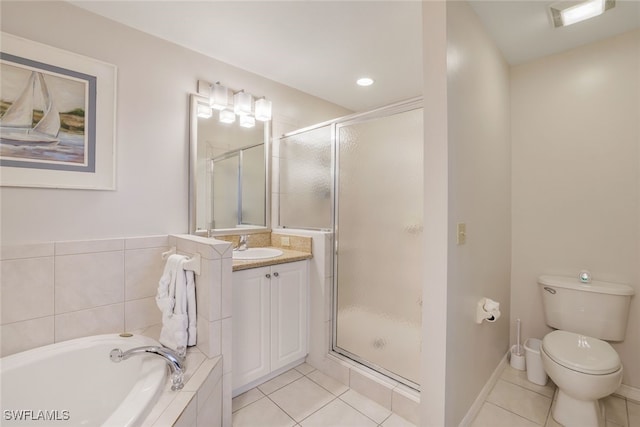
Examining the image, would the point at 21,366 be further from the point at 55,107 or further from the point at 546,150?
the point at 546,150

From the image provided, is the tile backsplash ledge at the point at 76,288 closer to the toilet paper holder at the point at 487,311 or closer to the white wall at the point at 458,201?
the white wall at the point at 458,201

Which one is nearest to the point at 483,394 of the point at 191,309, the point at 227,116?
the point at 191,309

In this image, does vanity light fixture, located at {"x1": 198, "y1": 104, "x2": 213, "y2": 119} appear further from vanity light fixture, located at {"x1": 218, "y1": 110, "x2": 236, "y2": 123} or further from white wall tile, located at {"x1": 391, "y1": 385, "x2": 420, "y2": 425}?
white wall tile, located at {"x1": 391, "y1": 385, "x2": 420, "y2": 425}

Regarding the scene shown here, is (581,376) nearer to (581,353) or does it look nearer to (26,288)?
(581,353)

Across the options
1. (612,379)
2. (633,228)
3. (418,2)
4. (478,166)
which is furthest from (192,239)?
(633,228)

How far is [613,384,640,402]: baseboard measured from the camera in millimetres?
1810

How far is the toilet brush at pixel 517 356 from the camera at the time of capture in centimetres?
214

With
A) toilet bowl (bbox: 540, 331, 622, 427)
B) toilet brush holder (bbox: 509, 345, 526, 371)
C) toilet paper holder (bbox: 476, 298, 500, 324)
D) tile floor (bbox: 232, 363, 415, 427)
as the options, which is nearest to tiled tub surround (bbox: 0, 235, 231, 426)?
tile floor (bbox: 232, 363, 415, 427)

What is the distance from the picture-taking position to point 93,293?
1675 millimetres

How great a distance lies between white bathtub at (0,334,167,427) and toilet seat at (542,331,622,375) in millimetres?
2049

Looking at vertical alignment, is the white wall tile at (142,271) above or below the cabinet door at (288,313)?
above

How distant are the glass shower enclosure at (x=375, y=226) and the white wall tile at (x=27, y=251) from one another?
1625 mm

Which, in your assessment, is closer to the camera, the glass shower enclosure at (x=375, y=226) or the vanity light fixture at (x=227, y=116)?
the glass shower enclosure at (x=375, y=226)

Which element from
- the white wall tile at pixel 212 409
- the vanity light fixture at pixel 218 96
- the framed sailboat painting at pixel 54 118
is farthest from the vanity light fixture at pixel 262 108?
the white wall tile at pixel 212 409
